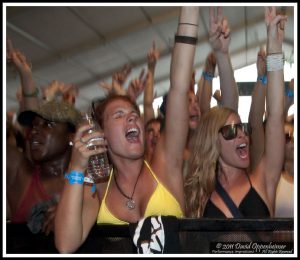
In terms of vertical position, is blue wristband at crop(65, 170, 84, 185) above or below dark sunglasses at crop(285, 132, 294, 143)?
below

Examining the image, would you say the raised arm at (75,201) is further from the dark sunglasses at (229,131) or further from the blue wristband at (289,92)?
the blue wristband at (289,92)

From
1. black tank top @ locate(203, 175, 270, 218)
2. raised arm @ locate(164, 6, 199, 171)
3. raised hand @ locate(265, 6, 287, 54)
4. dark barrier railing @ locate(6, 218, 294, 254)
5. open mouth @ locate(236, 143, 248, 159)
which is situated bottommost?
dark barrier railing @ locate(6, 218, 294, 254)

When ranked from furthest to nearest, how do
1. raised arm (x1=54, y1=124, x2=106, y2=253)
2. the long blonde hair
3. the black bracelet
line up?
the long blonde hair
the black bracelet
raised arm (x1=54, y1=124, x2=106, y2=253)

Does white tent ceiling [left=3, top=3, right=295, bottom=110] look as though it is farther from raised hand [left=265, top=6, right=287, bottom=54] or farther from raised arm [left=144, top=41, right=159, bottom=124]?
raised hand [left=265, top=6, right=287, bottom=54]

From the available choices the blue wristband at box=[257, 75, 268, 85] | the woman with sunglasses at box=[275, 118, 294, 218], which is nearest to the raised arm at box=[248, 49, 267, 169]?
the blue wristband at box=[257, 75, 268, 85]

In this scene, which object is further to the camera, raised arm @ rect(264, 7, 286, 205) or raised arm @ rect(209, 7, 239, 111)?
raised arm @ rect(209, 7, 239, 111)

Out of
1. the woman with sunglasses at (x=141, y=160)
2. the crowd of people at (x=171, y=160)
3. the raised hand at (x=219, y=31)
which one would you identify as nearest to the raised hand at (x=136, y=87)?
the crowd of people at (x=171, y=160)

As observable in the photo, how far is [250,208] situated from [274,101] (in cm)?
37

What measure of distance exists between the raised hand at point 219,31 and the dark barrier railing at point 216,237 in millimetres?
784

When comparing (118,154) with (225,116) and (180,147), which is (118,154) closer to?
(180,147)

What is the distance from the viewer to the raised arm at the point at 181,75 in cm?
151

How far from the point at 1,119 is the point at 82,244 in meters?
0.46

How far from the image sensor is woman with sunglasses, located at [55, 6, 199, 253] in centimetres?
148

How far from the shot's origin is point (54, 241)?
135 centimetres
